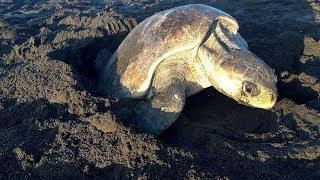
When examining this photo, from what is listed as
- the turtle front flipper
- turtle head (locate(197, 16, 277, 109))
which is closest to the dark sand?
the turtle front flipper

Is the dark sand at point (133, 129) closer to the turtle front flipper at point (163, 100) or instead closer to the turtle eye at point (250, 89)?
the turtle front flipper at point (163, 100)

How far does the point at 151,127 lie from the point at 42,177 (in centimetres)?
113

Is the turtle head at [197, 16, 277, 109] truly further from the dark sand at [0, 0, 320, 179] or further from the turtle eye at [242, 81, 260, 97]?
the dark sand at [0, 0, 320, 179]

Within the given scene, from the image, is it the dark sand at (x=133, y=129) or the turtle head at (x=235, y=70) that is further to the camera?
the turtle head at (x=235, y=70)

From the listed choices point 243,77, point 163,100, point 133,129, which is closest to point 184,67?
point 163,100

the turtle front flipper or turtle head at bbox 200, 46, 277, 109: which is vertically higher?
turtle head at bbox 200, 46, 277, 109

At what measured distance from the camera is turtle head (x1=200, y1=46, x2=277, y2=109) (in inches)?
141

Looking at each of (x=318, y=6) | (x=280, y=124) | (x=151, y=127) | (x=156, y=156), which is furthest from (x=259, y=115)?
(x=318, y=6)

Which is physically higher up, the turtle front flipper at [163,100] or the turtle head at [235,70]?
the turtle head at [235,70]

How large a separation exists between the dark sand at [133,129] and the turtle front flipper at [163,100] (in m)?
0.17

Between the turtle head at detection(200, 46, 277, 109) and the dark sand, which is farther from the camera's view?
the turtle head at detection(200, 46, 277, 109)

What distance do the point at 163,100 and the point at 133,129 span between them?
65 centimetres

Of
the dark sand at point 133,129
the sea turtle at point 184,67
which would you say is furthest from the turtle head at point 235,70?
the dark sand at point 133,129

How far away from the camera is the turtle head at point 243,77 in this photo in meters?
3.57
